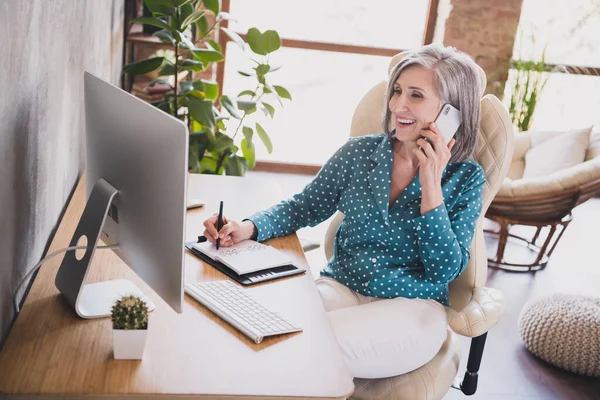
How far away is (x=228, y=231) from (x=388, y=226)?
17.3 inches

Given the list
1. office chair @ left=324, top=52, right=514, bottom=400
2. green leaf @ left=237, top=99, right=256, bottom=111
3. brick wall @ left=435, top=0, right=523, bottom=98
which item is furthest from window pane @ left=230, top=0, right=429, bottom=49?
office chair @ left=324, top=52, right=514, bottom=400

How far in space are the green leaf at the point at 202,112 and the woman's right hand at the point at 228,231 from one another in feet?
4.27

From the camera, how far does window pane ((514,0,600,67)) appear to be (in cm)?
512

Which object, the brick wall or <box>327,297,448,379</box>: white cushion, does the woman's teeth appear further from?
the brick wall

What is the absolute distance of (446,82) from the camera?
73.9 inches

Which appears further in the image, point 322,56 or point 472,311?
point 322,56

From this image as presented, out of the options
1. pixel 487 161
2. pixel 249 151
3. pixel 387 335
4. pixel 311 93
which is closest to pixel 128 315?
pixel 387 335

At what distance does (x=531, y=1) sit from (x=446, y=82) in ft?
12.3

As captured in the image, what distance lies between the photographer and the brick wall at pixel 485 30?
16.1 feet

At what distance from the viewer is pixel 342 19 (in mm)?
5148

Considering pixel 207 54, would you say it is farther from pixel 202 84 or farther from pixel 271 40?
pixel 271 40

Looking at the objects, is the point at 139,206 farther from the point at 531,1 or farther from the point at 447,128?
the point at 531,1

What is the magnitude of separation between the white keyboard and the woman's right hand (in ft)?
0.77

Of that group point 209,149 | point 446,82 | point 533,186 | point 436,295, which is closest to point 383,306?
point 436,295
